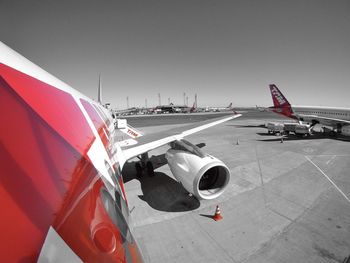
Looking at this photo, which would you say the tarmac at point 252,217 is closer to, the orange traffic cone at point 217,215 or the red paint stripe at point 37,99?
the orange traffic cone at point 217,215

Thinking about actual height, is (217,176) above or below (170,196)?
above

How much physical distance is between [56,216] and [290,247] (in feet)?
16.0

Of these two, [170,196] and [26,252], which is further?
[170,196]

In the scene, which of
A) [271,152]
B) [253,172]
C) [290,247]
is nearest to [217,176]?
[290,247]

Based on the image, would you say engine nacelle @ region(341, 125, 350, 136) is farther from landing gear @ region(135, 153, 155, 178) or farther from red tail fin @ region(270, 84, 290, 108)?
landing gear @ region(135, 153, 155, 178)

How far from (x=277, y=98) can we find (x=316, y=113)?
5.38m

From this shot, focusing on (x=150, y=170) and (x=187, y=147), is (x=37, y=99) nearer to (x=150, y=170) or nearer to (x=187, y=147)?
(x=187, y=147)

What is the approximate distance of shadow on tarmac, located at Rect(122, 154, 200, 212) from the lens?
5.62 m

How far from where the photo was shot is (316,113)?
19.1 metres

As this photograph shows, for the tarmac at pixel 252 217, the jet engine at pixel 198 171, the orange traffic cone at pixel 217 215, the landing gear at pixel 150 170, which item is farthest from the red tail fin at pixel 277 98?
the orange traffic cone at pixel 217 215

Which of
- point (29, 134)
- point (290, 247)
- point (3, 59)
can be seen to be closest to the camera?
point (29, 134)

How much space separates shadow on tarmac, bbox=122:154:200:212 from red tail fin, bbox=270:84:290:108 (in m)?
21.4

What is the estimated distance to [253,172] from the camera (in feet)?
26.9

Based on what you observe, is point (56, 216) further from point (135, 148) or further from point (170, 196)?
point (170, 196)
